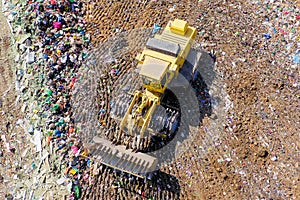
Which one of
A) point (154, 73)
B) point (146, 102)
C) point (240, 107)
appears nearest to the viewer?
point (154, 73)

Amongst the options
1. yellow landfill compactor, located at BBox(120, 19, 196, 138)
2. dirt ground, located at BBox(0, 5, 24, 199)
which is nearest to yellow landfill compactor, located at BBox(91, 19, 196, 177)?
yellow landfill compactor, located at BBox(120, 19, 196, 138)

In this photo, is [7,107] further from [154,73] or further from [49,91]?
[154,73]

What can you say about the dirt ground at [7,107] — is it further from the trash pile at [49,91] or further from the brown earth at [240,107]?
the brown earth at [240,107]

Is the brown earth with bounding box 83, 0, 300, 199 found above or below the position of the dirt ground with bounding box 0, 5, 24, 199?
above

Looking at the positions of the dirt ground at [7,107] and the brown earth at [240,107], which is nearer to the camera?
the brown earth at [240,107]

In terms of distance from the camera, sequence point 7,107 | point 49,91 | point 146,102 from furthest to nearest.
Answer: point 7,107
point 49,91
point 146,102

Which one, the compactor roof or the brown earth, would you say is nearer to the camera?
the compactor roof

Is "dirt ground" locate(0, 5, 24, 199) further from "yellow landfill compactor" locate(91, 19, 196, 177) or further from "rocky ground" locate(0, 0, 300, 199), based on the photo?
"yellow landfill compactor" locate(91, 19, 196, 177)

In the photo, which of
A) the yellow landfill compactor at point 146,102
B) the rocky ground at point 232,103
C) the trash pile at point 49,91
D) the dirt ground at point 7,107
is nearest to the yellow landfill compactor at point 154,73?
the yellow landfill compactor at point 146,102

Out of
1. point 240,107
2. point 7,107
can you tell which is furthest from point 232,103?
point 7,107
